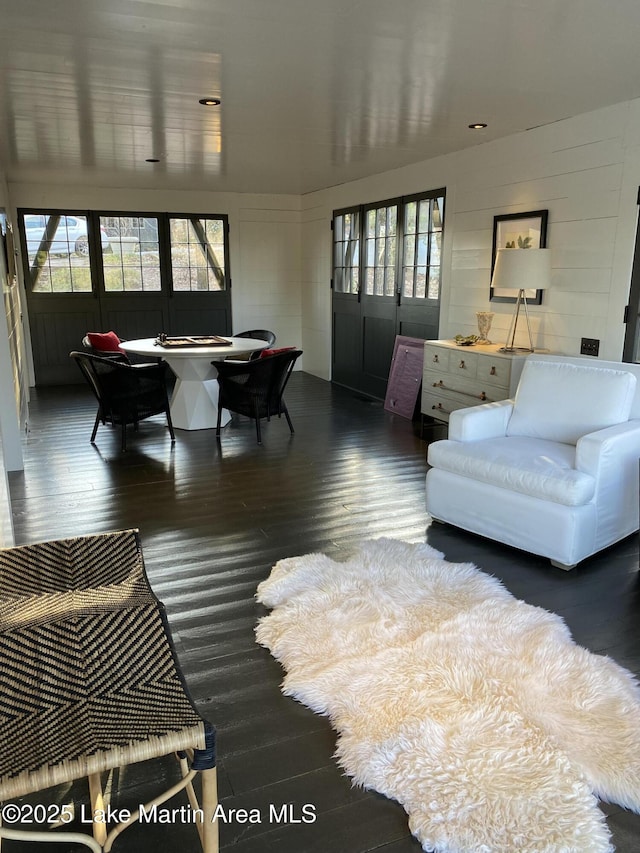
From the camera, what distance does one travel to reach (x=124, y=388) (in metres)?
5.20

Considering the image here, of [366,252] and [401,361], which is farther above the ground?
[366,252]

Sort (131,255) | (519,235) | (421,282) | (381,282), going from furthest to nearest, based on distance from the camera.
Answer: (131,255) < (381,282) < (421,282) < (519,235)

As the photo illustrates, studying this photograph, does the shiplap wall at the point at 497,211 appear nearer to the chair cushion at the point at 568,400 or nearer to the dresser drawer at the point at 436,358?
the dresser drawer at the point at 436,358

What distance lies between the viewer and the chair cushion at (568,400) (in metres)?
3.48

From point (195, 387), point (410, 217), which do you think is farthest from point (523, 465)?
point (410, 217)

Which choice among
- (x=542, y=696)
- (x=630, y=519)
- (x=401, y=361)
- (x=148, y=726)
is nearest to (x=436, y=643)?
(x=542, y=696)

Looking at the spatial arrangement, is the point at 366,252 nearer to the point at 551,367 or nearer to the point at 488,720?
the point at 551,367

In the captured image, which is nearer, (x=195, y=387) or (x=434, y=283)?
(x=195, y=387)

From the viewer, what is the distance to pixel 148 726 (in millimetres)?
1345

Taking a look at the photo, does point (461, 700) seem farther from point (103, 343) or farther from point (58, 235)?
point (58, 235)

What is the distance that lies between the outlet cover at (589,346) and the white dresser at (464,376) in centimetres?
40

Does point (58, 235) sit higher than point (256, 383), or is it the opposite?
point (58, 235)

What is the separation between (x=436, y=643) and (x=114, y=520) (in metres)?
2.18

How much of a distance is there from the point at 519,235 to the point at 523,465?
2565 mm
